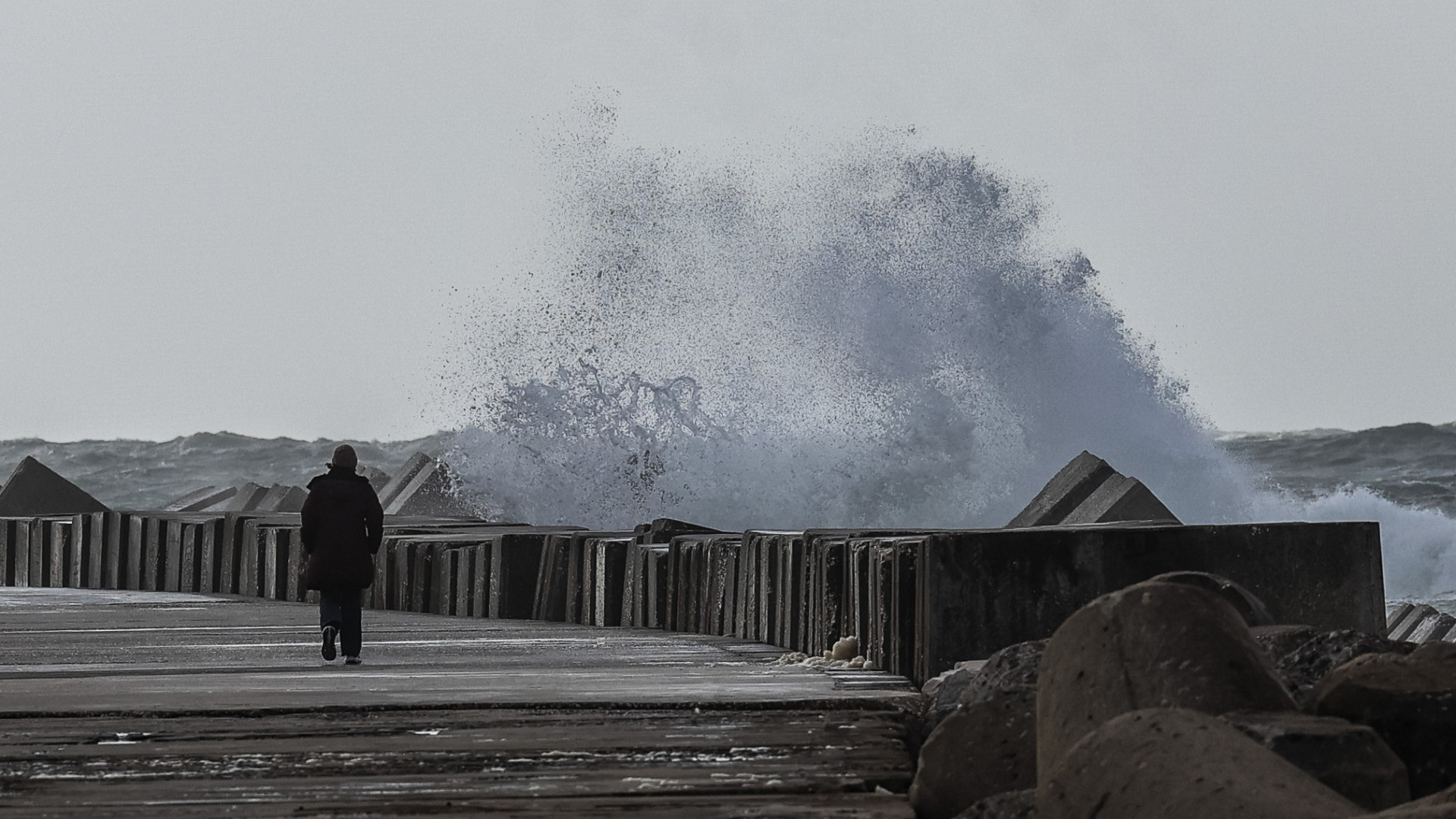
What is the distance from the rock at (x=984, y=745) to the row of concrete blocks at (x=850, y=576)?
1.52 m

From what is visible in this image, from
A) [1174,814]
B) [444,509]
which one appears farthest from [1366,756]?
[444,509]

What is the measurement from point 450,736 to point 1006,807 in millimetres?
1574

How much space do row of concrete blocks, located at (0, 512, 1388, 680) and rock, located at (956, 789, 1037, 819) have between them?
215 cm

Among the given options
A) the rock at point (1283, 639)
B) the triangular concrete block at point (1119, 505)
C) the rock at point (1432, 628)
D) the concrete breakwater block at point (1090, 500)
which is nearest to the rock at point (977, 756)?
the rock at point (1283, 639)

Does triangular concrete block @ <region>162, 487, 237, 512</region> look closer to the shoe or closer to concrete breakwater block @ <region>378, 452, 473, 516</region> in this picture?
concrete breakwater block @ <region>378, 452, 473, 516</region>

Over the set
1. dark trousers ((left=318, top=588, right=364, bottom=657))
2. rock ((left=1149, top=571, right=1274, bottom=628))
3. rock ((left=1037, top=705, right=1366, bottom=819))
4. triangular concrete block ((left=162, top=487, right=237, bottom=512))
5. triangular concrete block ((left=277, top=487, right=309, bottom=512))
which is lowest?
rock ((left=1037, top=705, right=1366, bottom=819))

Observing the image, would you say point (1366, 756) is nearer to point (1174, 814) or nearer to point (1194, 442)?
point (1174, 814)

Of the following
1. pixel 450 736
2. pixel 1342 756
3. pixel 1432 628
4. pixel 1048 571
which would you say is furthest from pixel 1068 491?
pixel 1342 756

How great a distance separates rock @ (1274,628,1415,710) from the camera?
3.46 metres

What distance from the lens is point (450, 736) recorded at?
3.92m

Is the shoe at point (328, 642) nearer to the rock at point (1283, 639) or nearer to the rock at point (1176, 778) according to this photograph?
the rock at point (1283, 639)

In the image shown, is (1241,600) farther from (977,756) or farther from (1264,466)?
(1264,466)

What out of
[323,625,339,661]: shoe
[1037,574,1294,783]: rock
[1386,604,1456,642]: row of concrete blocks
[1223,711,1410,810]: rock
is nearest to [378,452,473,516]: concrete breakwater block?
[1386,604,1456,642]: row of concrete blocks

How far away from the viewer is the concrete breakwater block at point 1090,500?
38.9ft
